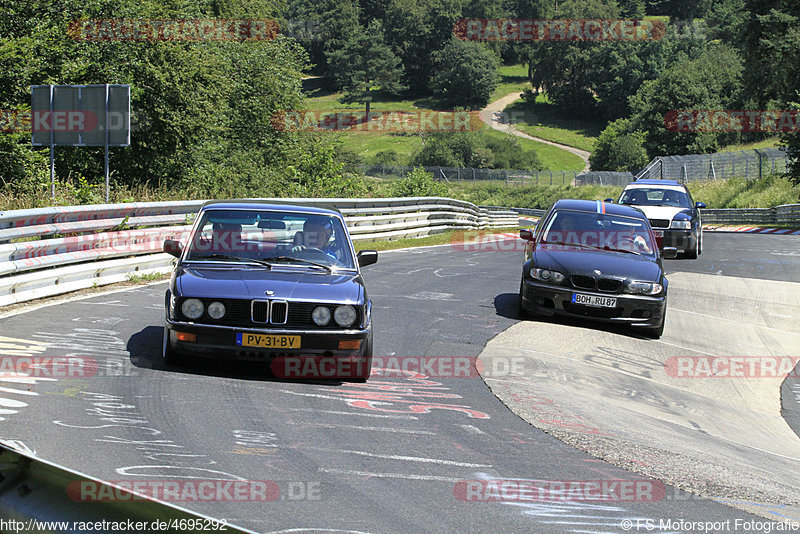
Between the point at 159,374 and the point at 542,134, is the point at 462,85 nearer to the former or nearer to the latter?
the point at 542,134

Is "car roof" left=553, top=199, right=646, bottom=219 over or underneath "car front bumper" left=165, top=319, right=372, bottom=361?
over

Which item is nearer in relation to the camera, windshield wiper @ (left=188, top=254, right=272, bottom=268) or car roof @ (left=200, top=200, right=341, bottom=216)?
windshield wiper @ (left=188, top=254, right=272, bottom=268)

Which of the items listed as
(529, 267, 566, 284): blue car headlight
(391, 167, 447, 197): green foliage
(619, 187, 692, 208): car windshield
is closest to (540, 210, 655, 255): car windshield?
(529, 267, 566, 284): blue car headlight

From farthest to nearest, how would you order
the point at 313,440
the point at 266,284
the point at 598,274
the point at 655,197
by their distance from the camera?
the point at 655,197 < the point at 598,274 < the point at 266,284 < the point at 313,440

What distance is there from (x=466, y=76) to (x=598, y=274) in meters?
129

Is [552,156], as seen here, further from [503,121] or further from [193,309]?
[193,309]

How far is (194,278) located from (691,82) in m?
88.8

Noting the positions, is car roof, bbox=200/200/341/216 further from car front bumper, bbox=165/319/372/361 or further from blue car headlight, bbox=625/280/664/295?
blue car headlight, bbox=625/280/664/295

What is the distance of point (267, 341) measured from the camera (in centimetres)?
704

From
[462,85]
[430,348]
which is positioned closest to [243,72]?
[430,348]

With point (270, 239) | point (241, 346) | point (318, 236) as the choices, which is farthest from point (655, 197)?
point (241, 346)

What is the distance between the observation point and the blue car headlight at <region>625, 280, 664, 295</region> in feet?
36.2

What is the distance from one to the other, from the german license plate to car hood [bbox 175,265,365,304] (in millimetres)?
324

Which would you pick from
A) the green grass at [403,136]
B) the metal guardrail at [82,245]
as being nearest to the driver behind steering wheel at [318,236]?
the metal guardrail at [82,245]
